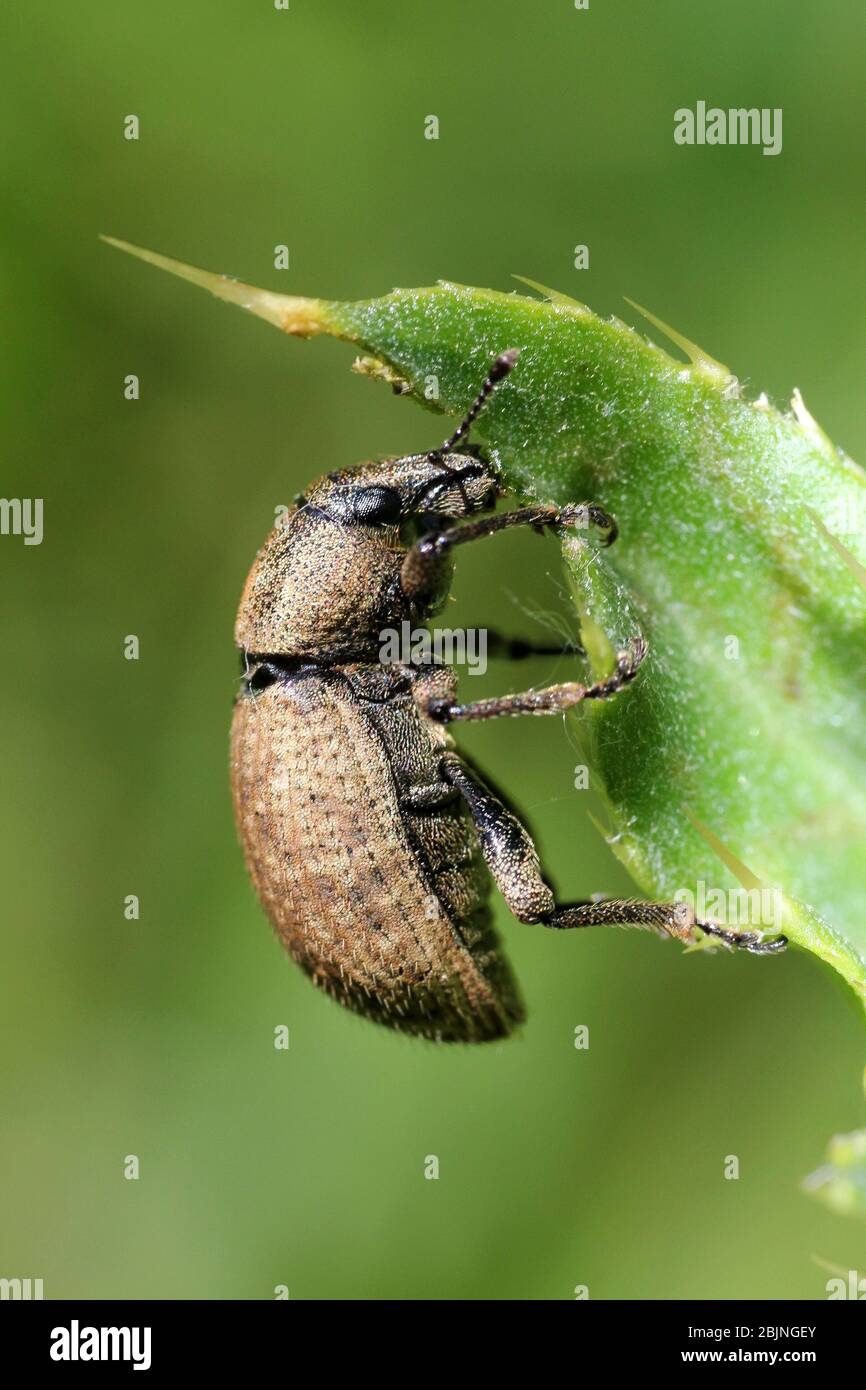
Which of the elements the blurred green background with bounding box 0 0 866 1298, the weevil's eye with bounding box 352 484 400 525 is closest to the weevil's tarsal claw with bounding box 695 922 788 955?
the weevil's eye with bounding box 352 484 400 525

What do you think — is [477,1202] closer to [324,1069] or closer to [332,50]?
[324,1069]

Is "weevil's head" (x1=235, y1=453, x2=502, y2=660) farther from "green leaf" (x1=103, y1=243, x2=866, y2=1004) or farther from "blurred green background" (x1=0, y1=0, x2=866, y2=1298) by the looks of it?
"green leaf" (x1=103, y1=243, x2=866, y2=1004)

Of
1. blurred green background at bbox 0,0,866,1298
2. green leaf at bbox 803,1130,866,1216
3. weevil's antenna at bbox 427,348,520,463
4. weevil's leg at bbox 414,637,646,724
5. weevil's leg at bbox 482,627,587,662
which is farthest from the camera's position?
blurred green background at bbox 0,0,866,1298

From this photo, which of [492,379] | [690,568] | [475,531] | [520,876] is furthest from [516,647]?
[492,379]

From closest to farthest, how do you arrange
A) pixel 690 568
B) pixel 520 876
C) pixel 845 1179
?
pixel 845 1179 < pixel 690 568 < pixel 520 876

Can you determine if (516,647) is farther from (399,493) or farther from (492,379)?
(492,379)

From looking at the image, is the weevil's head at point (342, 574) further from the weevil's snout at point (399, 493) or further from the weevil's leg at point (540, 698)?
the weevil's leg at point (540, 698)
